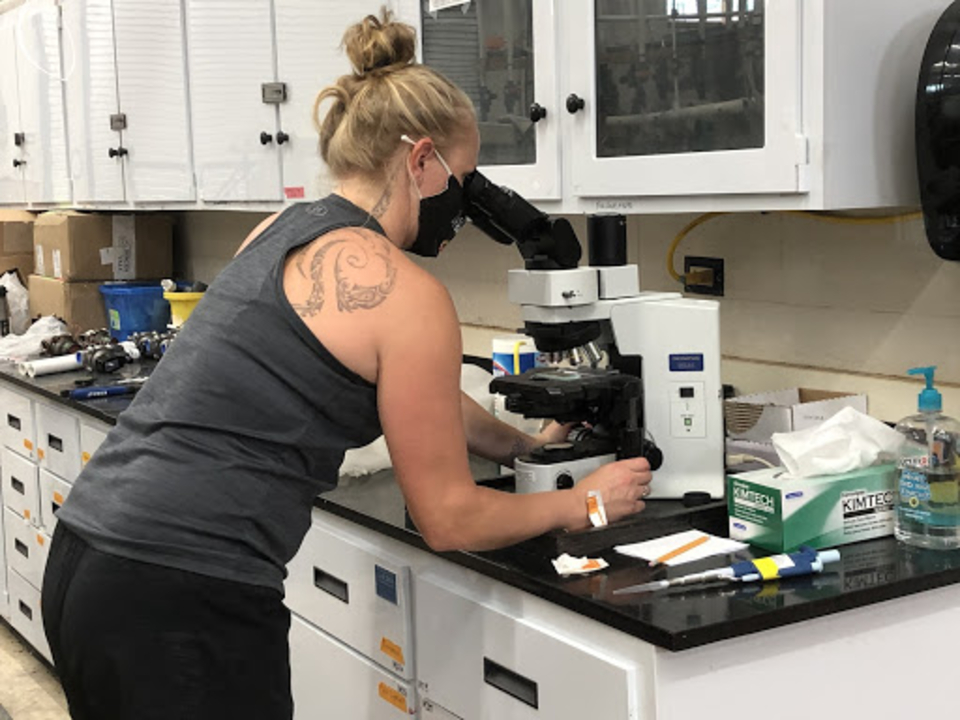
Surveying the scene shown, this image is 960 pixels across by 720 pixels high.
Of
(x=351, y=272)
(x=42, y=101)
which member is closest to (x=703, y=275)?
(x=351, y=272)

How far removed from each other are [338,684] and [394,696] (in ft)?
0.65

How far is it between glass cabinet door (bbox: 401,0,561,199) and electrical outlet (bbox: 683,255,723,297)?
1.36 ft

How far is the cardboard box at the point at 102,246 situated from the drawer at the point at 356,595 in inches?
94.9

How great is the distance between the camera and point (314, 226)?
1574 mm

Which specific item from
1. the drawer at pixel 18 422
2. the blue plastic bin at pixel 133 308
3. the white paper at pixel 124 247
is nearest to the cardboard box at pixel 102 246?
the white paper at pixel 124 247

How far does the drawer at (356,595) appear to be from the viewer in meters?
1.92

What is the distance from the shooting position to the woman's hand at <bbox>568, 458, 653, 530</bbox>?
1723 millimetres

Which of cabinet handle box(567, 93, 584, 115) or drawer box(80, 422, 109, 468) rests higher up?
cabinet handle box(567, 93, 584, 115)

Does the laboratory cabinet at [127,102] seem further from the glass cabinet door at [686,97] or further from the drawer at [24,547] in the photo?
the glass cabinet door at [686,97]

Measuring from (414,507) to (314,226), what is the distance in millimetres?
389

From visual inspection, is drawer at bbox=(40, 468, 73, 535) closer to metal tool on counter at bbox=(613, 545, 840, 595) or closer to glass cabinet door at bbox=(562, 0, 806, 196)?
glass cabinet door at bbox=(562, 0, 806, 196)

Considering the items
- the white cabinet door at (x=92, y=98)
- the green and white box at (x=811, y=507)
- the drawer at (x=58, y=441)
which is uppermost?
the white cabinet door at (x=92, y=98)

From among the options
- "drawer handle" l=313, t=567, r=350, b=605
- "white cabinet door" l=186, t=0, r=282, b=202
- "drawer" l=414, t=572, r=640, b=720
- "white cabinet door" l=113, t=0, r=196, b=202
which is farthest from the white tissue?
"white cabinet door" l=113, t=0, r=196, b=202

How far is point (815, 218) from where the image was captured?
7.18ft
